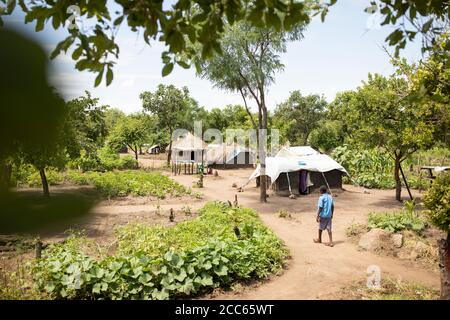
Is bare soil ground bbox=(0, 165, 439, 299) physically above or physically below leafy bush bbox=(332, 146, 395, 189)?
below

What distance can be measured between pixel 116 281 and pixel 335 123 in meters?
33.3

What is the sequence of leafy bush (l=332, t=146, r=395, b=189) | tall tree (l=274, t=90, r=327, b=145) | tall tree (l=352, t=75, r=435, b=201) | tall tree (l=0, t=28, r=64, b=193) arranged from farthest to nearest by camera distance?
tall tree (l=274, t=90, r=327, b=145)
leafy bush (l=332, t=146, r=395, b=189)
tall tree (l=352, t=75, r=435, b=201)
tall tree (l=0, t=28, r=64, b=193)

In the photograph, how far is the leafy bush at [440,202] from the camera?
7.58 metres

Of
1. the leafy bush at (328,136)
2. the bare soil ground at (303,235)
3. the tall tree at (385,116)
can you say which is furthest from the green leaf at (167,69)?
the leafy bush at (328,136)

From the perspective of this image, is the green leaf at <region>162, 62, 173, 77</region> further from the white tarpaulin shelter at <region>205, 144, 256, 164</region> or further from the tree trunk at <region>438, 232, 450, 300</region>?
the white tarpaulin shelter at <region>205, 144, 256, 164</region>

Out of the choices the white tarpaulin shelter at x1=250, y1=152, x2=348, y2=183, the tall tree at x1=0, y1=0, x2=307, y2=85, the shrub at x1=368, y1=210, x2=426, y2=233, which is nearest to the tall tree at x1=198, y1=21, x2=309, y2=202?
the white tarpaulin shelter at x1=250, y1=152, x2=348, y2=183

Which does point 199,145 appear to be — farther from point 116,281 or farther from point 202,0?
point 202,0

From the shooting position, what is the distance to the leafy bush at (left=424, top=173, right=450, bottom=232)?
7580 millimetres

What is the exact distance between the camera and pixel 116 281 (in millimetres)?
6688

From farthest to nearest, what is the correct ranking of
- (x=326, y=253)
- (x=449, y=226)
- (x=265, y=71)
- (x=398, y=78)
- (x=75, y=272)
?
(x=265, y=71) → (x=398, y=78) → (x=326, y=253) → (x=449, y=226) → (x=75, y=272)

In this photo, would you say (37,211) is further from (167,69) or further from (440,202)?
(440,202)

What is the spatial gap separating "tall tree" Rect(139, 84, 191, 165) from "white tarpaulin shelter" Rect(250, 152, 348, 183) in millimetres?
21047

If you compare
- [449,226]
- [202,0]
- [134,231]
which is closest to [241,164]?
[134,231]

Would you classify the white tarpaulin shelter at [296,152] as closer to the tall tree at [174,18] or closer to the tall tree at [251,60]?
the tall tree at [251,60]
